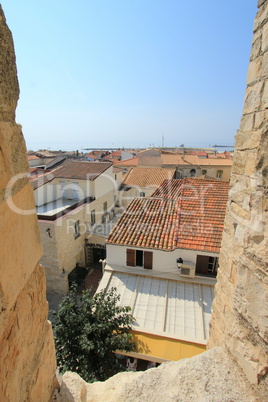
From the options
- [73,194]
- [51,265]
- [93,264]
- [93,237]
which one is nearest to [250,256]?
[51,265]

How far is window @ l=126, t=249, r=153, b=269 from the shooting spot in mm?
7629

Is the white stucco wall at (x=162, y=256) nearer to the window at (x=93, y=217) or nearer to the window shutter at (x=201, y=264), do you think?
the window shutter at (x=201, y=264)

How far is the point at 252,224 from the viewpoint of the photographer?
153cm

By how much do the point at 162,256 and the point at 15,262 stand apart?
6854 mm

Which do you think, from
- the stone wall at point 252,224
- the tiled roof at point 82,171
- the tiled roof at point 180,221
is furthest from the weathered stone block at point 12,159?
the tiled roof at point 82,171

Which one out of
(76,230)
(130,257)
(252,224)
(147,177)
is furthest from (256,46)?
(147,177)

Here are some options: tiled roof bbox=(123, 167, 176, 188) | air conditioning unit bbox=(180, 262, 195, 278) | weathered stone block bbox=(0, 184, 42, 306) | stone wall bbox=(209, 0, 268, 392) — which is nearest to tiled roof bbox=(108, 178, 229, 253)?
air conditioning unit bbox=(180, 262, 195, 278)

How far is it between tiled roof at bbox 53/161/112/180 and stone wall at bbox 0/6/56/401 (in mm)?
12708

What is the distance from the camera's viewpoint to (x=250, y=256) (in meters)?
1.51

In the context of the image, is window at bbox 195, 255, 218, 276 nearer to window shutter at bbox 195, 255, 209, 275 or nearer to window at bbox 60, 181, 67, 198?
window shutter at bbox 195, 255, 209, 275

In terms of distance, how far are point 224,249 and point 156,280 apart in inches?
213

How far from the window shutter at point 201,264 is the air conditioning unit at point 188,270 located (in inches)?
10.0

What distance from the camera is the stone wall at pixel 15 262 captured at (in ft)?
3.01

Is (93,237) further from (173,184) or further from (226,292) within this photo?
(226,292)
